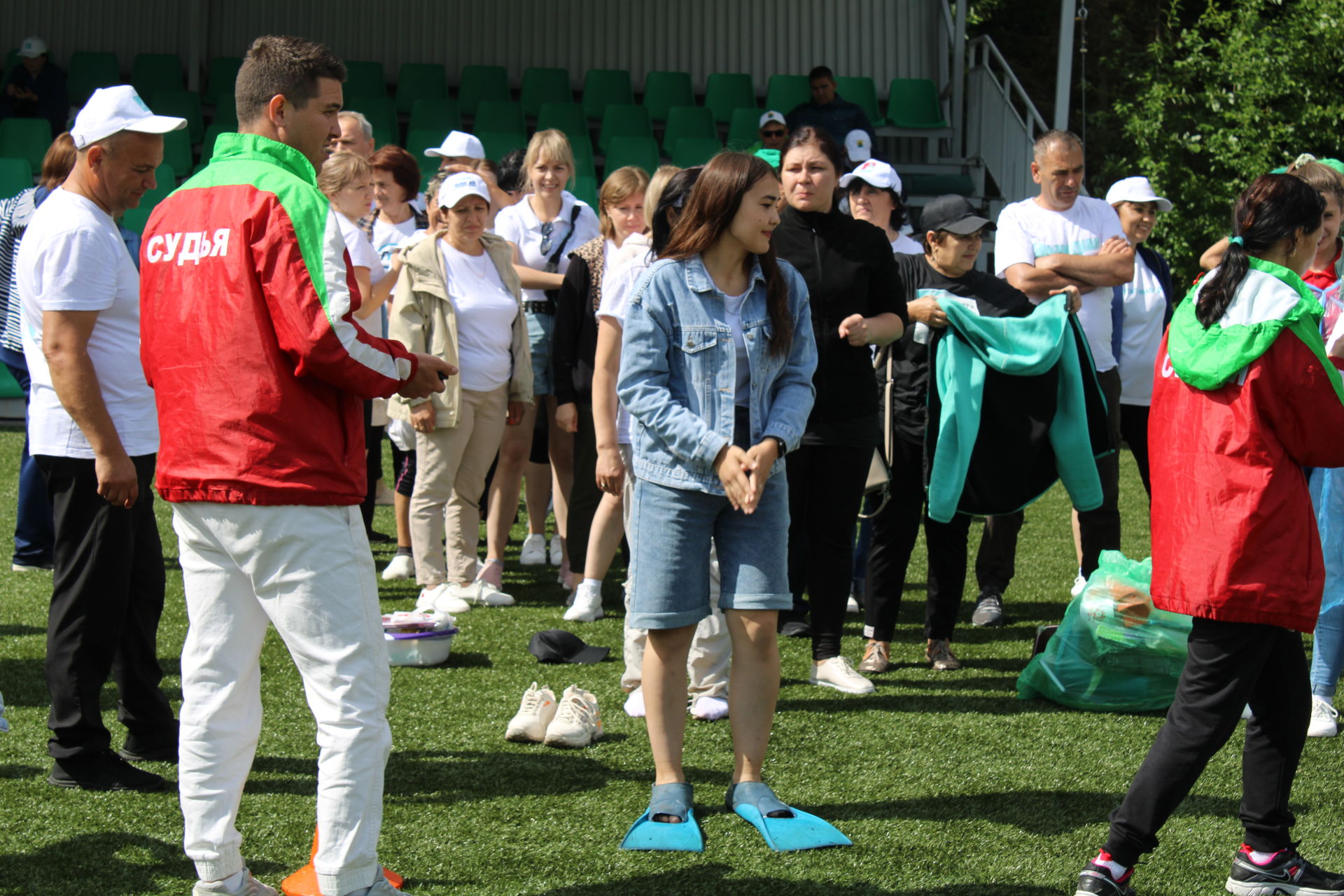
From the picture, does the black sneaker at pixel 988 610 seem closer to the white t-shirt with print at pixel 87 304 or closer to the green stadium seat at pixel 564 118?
the white t-shirt with print at pixel 87 304

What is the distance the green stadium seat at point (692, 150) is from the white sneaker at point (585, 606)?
8094mm

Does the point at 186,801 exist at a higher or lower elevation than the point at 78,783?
higher

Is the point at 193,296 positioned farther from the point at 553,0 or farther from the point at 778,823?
the point at 553,0

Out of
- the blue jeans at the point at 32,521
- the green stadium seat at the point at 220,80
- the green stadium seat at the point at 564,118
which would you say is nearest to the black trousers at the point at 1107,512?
the blue jeans at the point at 32,521

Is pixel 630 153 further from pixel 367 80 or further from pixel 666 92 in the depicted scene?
pixel 367 80

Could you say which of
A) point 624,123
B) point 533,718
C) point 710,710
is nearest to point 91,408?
point 533,718

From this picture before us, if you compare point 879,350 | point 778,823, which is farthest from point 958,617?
point 778,823

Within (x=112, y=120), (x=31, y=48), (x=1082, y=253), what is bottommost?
(x=1082, y=253)

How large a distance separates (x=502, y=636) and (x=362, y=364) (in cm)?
303

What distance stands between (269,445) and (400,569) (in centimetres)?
402

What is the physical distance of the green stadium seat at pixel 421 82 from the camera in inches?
608

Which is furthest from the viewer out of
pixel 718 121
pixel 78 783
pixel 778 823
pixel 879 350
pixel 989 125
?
pixel 718 121

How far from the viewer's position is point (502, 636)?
18.6 feet

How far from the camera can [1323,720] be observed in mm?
4426
